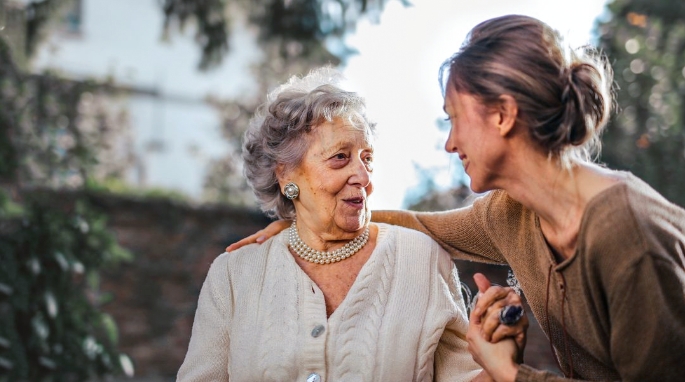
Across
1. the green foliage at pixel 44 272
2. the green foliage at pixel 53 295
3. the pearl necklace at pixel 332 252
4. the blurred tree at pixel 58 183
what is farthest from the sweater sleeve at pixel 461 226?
the green foliage at pixel 53 295

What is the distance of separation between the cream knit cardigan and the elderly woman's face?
0.15 meters

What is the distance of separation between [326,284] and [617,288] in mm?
1023

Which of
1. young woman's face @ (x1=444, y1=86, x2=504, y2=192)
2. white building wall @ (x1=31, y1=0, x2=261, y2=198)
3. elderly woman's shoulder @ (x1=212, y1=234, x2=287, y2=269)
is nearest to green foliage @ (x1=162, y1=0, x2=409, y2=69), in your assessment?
elderly woman's shoulder @ (x1=212, y1=234, x2=287, y2=269)

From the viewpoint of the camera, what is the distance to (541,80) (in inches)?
86.4

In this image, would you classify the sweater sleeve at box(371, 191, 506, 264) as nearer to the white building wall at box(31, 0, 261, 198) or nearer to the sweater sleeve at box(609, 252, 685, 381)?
the sweater sleeve at box(609, 252, 685, 381)

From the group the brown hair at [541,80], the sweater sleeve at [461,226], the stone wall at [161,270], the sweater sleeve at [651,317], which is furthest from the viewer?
the stone wall at [161,270]

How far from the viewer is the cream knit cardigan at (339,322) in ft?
8.73

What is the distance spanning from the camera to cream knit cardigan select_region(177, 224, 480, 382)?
8.73 ft

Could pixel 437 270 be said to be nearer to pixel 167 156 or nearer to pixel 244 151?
pixel 244 151

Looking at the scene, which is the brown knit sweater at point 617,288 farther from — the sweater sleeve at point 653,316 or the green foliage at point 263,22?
the green foliage at point 263,22

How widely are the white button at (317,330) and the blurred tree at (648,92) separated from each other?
3.19 m

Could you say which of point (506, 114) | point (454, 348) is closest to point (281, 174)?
point (454, 348)

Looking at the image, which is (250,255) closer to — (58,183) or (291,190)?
(291,190)

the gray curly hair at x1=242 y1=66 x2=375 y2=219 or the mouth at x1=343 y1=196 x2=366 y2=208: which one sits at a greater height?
the gray curly hair at x1=242 y1=66 x2=375 y2=219
